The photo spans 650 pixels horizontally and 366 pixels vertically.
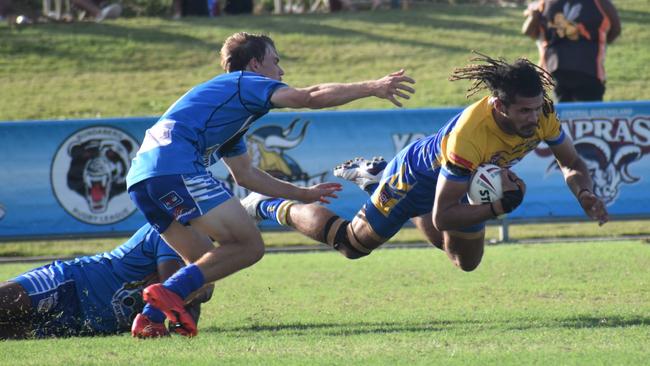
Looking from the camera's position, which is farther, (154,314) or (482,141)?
(482,141)

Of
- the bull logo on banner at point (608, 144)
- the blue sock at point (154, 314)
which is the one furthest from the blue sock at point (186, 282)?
the bull logo on banner at point (608, 144)

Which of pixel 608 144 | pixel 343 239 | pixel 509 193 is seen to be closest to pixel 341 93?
pixel 509 193

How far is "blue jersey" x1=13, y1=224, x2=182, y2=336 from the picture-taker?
8.16 metres

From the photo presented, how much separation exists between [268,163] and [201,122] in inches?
260

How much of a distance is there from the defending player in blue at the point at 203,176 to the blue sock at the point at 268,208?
6.53 feet

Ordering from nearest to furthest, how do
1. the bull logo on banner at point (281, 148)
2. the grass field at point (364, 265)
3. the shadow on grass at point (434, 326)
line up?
the grass field at point (364, 265) < the shadow on grass at point (434, 326) < the bull logo on banner at point (281, 148)

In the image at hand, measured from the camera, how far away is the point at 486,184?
7801mm

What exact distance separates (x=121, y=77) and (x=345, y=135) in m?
9.02

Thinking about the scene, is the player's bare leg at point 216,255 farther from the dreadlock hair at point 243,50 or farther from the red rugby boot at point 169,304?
the dreadlock hair at point 243,50

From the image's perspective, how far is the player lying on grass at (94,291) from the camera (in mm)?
8094

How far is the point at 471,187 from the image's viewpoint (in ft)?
26.0

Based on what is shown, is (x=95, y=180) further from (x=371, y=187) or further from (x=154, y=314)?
(x=154, y=314)

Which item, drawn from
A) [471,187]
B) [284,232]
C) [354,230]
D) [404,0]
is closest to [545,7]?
[284,232]

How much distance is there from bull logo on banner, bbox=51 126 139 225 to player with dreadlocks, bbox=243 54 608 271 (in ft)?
15.8
